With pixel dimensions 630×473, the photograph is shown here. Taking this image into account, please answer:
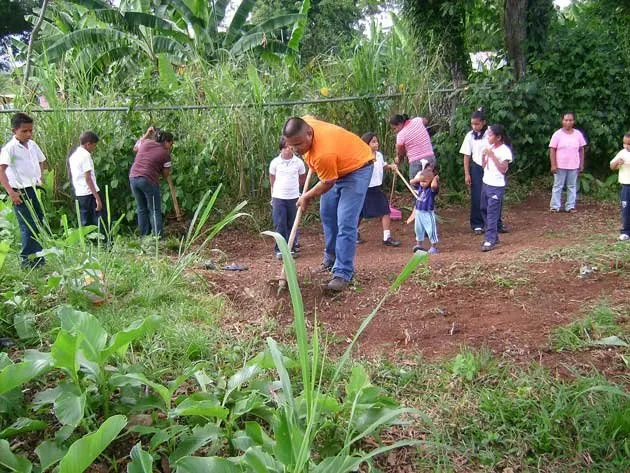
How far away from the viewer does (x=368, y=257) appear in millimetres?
6621

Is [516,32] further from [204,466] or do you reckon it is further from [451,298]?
[204,466]

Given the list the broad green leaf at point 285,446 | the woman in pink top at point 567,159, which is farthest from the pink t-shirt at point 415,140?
the broad green leaf at point 285,446

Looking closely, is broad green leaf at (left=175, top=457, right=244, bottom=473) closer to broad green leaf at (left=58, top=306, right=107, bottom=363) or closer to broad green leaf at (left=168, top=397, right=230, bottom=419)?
broad green leaf at (left=168, top=397, right=230, bottom=419)

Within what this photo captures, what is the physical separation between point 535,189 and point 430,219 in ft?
13.2

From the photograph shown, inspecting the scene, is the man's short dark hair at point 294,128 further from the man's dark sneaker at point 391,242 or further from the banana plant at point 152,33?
the banana plant at point 152,33

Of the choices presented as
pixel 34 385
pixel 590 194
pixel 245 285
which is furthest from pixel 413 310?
pixel 590 194

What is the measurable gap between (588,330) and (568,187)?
5430 millimetres

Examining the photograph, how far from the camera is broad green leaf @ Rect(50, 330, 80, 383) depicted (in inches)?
91.0

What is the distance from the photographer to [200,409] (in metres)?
2.40

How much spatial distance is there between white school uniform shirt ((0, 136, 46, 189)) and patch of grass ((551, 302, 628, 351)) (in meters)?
4.51

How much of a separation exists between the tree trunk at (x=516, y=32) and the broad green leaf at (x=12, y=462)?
9366 mm

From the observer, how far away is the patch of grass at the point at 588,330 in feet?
11.4

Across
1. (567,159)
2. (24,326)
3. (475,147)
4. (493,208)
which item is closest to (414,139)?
(475,147)

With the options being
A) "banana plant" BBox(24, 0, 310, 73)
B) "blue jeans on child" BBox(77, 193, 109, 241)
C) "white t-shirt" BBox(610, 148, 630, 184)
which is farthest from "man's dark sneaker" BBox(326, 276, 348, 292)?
"banana plant" BBox(24, 0, 310, 73)
